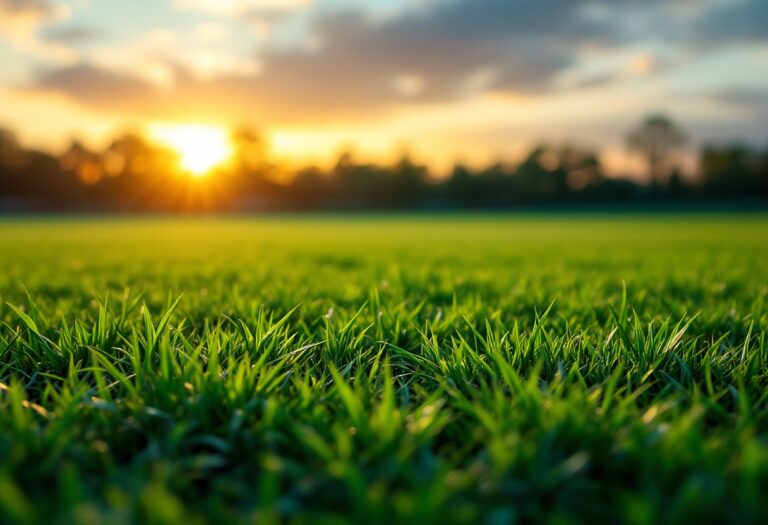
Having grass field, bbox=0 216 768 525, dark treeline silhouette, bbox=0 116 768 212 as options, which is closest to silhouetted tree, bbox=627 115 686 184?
dark treeline silhouette, bbox=0 116 768 212

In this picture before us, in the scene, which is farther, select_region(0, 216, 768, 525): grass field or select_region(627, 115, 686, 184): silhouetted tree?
select_region(627, 115, 686, 184): silhouetted tree

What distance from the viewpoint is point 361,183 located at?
73062mm

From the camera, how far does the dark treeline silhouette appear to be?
63000 mm

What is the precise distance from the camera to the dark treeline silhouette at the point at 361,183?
63.0 metres

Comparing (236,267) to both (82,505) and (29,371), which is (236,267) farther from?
(82,505)

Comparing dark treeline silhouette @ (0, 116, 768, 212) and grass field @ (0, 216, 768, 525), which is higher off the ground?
dark treeline silhouette @ (0, 116, 768, 212)

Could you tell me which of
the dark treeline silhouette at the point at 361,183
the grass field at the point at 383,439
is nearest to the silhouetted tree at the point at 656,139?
the dark treeline silhouette at the point at 361,183

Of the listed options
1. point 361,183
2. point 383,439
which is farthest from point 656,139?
point 383,439

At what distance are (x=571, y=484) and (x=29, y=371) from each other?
6.02ft

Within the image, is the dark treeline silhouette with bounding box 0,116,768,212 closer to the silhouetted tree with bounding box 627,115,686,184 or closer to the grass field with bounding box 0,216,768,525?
the silhouetted tree with bounding box 627,115,686,184

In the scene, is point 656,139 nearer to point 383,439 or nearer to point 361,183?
point 361,183

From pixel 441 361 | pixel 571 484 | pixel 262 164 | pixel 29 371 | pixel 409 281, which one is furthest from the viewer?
pixel 262 164

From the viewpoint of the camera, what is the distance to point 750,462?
0.92 m

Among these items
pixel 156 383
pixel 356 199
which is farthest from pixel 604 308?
pixel 356 199
